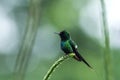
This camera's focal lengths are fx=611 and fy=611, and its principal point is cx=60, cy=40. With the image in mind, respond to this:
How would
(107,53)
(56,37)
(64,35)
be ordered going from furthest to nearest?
1. (56,37)
2. (64,35)
3. (107,53)

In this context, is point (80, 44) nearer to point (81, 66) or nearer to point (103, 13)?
point (81, 66)

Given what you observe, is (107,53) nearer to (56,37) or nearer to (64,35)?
(64,35)

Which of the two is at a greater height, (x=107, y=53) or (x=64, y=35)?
(x=107, y=53)

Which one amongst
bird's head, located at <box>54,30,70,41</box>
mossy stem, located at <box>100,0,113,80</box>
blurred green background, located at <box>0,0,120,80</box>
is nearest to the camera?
mossy stem, located at <box>100,0,113,80</box>

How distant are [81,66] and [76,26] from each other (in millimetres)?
3203

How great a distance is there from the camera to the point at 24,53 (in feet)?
6.56

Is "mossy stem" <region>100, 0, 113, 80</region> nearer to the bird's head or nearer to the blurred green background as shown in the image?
the bird's head

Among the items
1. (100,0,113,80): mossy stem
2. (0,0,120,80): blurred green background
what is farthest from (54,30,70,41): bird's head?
(0,0,120,80): blurred green background

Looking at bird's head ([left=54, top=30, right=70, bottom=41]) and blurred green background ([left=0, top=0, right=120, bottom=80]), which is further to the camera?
blurred green background ([left=0, top=0, right=120, bottom=80])

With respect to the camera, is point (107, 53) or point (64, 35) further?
point (64, 35)

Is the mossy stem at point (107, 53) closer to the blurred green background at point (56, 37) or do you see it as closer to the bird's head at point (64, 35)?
the bird's head at point (64, 35)

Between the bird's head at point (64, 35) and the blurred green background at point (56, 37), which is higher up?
the bird's head at point (64, 35)

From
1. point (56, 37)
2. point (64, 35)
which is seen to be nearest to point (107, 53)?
point (64, 35)

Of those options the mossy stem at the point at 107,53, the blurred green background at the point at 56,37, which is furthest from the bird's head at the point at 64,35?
the blurred green background at the point at 56,37
